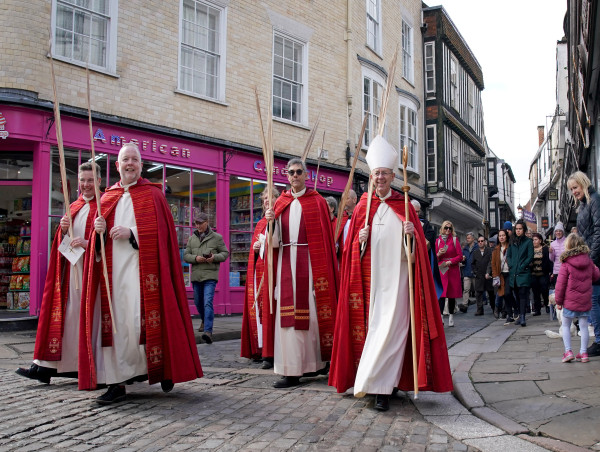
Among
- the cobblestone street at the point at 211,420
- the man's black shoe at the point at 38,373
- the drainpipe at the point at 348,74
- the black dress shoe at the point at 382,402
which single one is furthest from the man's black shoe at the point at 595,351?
the drainpipe at the point at 348,74

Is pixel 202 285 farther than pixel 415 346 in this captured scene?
Yes

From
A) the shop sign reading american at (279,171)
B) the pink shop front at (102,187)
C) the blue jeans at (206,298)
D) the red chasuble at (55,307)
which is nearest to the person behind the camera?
the red chasuble at (55,307)

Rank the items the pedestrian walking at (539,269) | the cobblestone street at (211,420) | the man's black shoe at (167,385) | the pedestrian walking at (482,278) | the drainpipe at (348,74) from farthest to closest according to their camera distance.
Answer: the drainpipe at (348,74) → the pedestrian walking at (482,278) → the pedestrian walking at (539,269) → the man's black shoe at (167,385) → the cobblestone street at (211,420)

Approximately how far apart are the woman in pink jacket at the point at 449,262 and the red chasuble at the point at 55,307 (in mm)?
7083

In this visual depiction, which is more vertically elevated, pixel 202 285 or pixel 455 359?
pixel 202 285

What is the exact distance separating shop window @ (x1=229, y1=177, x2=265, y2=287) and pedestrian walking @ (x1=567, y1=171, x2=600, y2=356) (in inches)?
314

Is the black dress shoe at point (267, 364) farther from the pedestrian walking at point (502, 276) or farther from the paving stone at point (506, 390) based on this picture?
the pedestrian walking at point (502, 276)

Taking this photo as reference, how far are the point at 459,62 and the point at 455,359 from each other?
23583 mm

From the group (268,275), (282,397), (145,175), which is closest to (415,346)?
(282,397)

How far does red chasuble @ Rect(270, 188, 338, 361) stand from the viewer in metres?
5.68

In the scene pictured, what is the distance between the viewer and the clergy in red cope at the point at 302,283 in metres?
5.45

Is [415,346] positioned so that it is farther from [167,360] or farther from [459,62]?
[459,62]

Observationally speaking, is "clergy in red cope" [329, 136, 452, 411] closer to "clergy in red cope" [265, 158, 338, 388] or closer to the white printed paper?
"clergy in red cope" [265, 158, 338, 388]

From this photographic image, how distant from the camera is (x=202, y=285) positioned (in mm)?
8945
